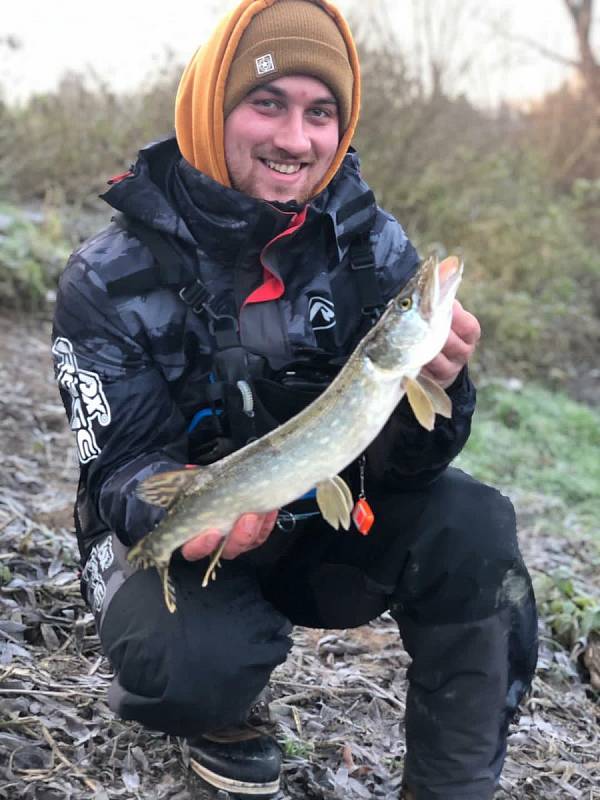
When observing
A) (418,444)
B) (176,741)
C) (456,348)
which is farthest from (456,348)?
(176,741)

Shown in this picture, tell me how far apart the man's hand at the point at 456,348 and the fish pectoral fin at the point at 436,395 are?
0.07 meters

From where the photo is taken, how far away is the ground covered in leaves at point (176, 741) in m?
2.39

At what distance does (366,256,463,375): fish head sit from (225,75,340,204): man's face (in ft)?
2.36

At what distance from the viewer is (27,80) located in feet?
30.8

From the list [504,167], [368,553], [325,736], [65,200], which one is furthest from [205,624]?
[504,167]

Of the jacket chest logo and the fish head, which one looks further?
the jacket chest logo

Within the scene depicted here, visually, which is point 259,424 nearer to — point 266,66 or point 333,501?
point 333,501

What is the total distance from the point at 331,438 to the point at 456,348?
0.35 meters

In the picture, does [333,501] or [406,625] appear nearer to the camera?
[333,501]

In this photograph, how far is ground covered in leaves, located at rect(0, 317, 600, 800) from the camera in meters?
2.39

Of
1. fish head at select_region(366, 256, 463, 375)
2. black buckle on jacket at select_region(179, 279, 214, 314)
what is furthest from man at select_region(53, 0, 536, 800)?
fish head at select_region(366, 256, 463, 375)

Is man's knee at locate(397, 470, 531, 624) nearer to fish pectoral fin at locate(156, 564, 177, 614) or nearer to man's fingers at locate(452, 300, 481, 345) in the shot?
man's fingers at locate(452, 300, 481, 345)

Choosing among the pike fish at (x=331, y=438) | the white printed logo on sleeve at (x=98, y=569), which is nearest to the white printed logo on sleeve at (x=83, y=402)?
the white printed logo on sleeve at (x=98, y=569)

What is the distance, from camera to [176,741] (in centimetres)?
253
